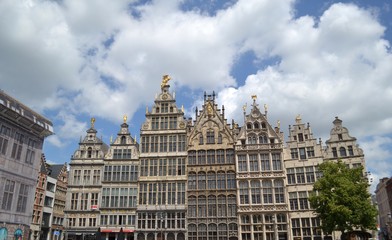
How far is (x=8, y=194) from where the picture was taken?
90.6 feet

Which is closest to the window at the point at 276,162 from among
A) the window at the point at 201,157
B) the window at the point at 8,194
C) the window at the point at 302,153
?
the window at the point at 302,153

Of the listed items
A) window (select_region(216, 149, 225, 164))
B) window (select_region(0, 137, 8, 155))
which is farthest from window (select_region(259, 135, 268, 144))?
window (select_region(0, 137, 8, 155))

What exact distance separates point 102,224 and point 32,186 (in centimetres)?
1572

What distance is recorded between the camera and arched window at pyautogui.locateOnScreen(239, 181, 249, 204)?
43253mm

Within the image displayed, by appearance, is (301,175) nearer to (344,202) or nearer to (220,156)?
(220,156)

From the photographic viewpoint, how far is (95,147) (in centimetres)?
4816

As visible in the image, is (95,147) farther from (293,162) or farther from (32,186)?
(293,162)

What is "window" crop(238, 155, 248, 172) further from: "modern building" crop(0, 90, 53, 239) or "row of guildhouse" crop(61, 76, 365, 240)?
"modern building" crop(0, 90, 53, 239)

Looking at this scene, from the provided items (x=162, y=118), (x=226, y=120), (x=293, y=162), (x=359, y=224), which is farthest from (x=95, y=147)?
(x=359, y=224)

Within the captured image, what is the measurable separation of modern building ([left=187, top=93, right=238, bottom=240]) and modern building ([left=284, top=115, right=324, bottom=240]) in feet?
23.7

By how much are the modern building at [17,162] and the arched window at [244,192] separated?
24.5 metres

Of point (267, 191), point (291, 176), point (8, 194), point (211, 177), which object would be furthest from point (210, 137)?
point (8, 194)

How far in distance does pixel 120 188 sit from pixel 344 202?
2773 cm

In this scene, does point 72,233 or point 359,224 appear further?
point 72,233
